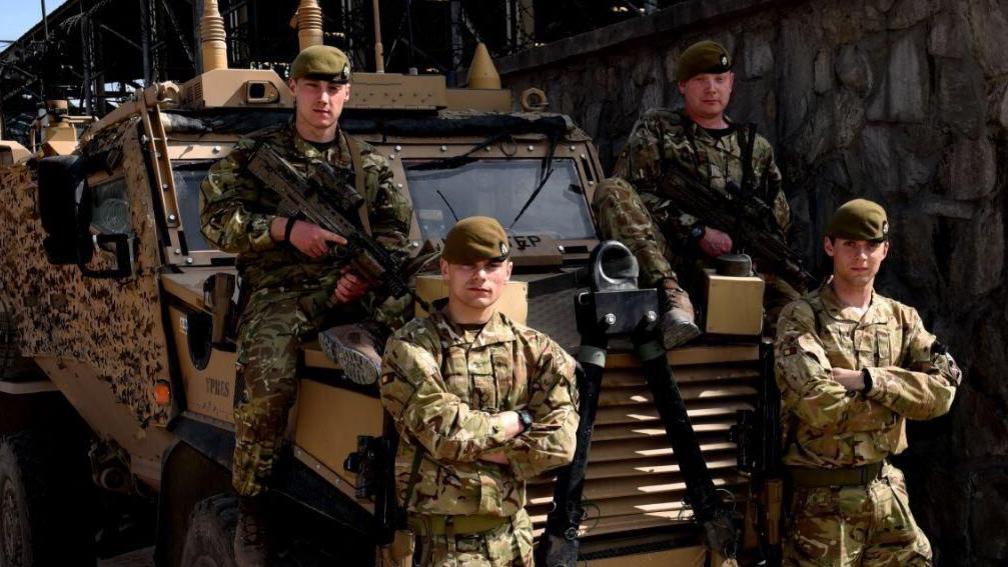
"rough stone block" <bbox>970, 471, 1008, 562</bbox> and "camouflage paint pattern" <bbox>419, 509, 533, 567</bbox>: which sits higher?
"camouflage paint pattern" <bbox>419, 509, 533, 567</bbox>

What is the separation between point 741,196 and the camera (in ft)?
14.9

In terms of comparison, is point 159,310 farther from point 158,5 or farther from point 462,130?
point 158,5

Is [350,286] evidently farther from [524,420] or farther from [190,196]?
[190,196]

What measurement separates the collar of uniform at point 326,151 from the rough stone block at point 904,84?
208 centimetres

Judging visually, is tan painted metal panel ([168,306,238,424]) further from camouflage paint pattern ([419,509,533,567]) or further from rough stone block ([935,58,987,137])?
rough stone block ([935,58,987,137])

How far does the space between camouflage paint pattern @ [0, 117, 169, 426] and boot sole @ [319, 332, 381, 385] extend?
122 cm

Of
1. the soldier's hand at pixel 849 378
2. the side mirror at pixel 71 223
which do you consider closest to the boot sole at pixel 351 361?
the soldier's hand at pixel 849 378

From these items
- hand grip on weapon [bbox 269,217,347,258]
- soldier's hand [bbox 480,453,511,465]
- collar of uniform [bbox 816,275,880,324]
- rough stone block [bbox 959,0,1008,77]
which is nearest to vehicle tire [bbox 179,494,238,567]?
hand grip on weapon [bbox 269,217,347,258]

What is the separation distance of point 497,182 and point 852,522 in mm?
1899

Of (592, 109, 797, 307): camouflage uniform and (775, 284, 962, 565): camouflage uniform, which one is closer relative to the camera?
(775, 284, 962, 565): camouflage uniform

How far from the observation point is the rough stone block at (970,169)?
463cm

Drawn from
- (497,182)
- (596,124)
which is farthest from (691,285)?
(596,124)

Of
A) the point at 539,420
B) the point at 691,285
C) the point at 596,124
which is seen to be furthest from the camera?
the point at 596,124

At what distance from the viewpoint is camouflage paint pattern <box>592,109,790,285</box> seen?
4.56 metres
